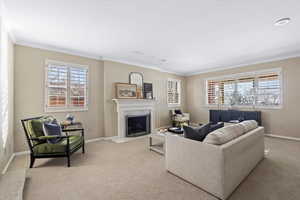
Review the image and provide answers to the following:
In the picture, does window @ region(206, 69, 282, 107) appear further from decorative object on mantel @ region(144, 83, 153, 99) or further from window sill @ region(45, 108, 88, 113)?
window sill @ region(45, 108, 88, 113)

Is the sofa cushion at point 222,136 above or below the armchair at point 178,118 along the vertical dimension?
above

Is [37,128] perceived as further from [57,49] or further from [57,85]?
[57,49]

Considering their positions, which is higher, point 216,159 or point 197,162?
point 216,159

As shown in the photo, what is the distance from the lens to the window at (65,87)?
12.5 feet

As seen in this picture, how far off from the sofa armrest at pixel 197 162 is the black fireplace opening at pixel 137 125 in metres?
2.68

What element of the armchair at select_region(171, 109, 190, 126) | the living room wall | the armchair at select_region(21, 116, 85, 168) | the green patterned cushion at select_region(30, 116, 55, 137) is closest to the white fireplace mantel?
the living room wall

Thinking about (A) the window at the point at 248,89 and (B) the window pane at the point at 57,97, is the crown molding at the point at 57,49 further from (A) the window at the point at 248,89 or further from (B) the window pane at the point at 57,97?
(A) the window at the point at 248,89

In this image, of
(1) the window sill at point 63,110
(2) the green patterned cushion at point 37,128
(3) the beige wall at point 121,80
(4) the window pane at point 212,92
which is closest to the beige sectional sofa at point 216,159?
(2) the green patterned cushion at point 37,128

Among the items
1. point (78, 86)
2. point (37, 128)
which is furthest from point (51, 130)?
point (78, 86)

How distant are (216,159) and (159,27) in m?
2.61

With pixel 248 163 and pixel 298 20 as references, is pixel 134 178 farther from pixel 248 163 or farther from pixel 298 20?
pixel 298 20

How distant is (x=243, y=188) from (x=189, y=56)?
154 inches

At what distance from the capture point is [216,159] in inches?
67.3

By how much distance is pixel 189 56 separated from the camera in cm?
474
